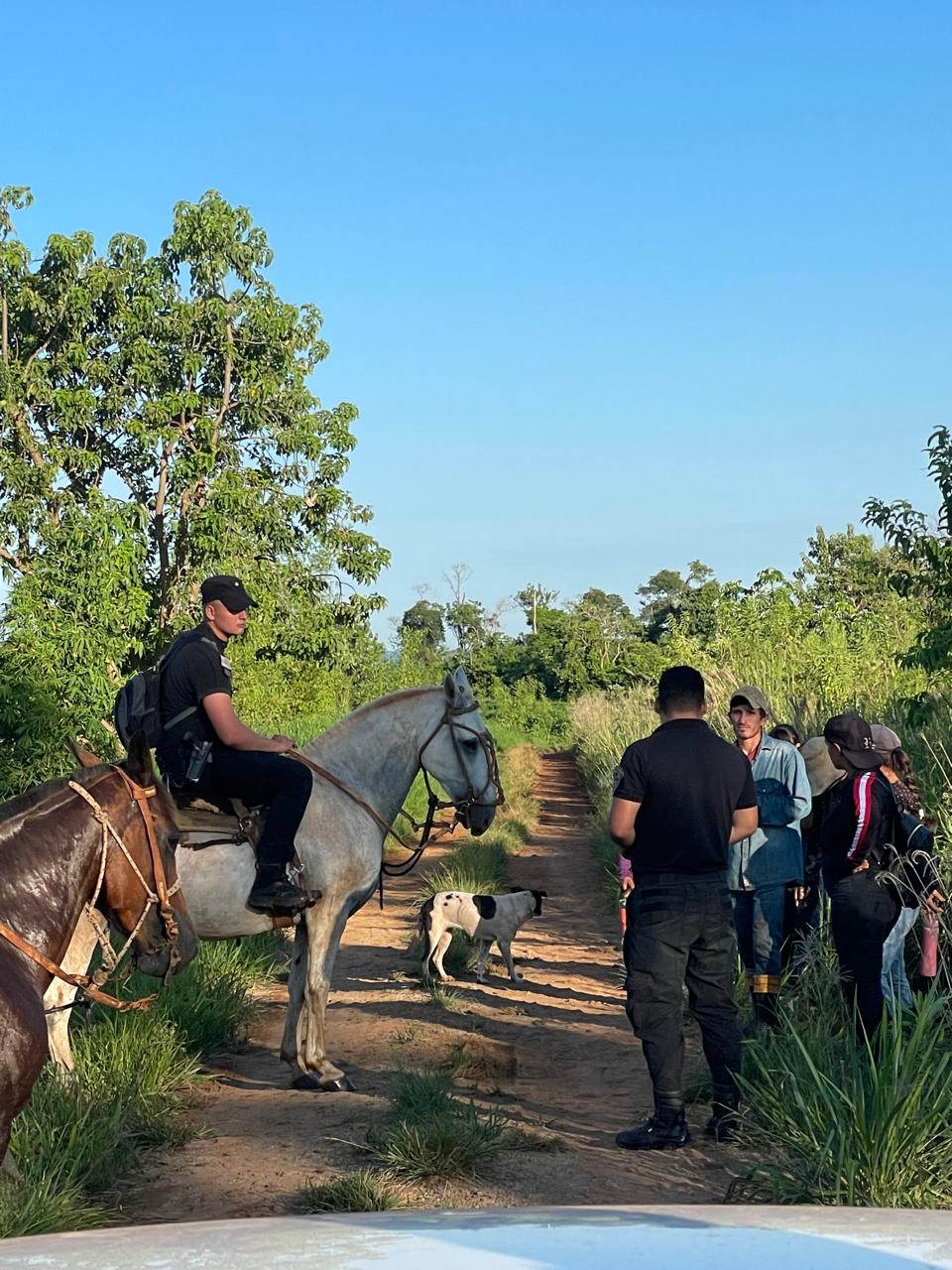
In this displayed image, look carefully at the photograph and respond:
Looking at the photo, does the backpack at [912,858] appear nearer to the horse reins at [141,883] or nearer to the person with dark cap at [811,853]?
the person with dark cap at [811,853]

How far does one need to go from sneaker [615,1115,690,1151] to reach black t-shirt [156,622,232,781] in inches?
117

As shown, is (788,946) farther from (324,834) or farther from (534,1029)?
(324,834)

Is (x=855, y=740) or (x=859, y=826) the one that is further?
(x=855, y=740)

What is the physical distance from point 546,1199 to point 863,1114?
1.35 metres

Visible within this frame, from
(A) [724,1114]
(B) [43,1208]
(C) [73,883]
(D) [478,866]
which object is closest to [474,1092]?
(A) [724,1114]

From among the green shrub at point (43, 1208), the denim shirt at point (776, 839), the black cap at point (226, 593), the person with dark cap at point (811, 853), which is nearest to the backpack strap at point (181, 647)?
the black cap at point (226, 593)

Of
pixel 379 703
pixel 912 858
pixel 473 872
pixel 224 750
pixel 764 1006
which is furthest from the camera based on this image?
pixel 473 872

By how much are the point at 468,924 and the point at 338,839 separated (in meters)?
3.66

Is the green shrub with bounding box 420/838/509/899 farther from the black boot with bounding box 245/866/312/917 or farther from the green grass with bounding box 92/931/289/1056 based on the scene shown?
the black boot with bounding box 245/866/312/917

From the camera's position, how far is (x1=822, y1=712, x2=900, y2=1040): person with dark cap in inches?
267

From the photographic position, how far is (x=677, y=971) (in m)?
6.52

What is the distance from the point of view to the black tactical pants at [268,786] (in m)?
7.39

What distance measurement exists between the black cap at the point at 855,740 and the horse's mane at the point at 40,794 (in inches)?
146

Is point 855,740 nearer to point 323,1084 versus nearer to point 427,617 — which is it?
point 323,1084
